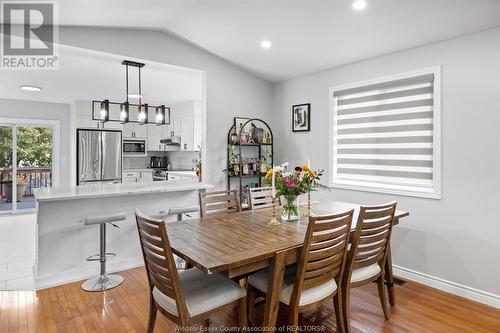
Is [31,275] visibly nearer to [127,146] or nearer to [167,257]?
[167,257]

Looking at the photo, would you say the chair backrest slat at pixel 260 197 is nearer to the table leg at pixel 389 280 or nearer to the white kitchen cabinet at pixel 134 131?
the table leg at pixel 389 280

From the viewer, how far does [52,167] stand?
6797mm

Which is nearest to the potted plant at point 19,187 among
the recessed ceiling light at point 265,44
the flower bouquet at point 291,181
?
the recessed ceiling light at point 265,44

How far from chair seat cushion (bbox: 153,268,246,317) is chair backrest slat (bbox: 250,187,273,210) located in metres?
1.19

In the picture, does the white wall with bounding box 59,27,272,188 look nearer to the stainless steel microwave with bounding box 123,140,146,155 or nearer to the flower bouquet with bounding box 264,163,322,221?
the flower bouquet with bounding box 264,163,322,221

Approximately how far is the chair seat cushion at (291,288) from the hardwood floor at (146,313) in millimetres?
517

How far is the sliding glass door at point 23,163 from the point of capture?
6.41 m

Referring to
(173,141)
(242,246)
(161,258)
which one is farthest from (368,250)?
(173,141)

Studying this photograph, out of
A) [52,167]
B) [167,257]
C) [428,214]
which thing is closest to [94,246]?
[167,257]

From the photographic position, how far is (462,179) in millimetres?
2877

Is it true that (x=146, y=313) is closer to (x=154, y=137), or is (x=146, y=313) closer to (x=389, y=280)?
(x=389, y=280)

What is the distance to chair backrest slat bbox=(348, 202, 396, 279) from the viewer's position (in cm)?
214

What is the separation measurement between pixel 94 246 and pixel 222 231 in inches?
75.2
